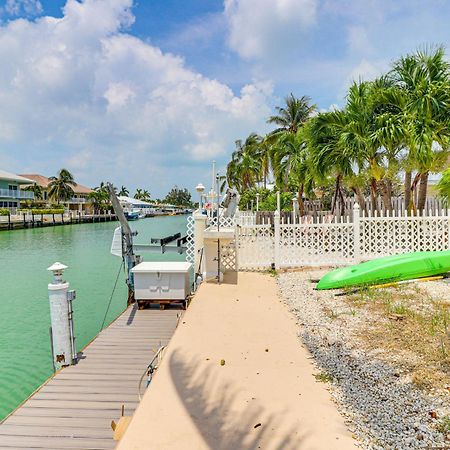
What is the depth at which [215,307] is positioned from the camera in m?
6.63

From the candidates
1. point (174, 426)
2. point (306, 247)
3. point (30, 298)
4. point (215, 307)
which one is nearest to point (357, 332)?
point (215, 307)

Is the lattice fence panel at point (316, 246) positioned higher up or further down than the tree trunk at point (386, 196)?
further down

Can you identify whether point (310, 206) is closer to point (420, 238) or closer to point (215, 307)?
point (420, 238)

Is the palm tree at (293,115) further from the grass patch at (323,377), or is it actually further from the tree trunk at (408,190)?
the grass patch at (323,377)

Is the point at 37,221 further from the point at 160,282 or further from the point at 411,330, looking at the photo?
the point at 411,330

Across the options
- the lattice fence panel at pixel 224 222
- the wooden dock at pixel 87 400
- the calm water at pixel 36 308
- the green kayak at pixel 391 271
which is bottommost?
the calm water at pixel 36 308

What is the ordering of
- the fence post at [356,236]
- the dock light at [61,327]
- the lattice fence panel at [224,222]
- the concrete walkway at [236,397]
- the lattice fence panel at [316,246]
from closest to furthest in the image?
the concrete walkway at [236,397] → the dock light at [61,327] → the lattice fence panel at [224,222] → the lattice fence panel at [316,246] → the fence post at [356,236]

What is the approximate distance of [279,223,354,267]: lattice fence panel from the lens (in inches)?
413

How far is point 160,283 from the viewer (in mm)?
7535

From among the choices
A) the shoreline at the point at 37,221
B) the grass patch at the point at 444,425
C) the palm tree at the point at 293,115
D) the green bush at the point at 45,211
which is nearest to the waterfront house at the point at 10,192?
the green bush at the point at 45,211

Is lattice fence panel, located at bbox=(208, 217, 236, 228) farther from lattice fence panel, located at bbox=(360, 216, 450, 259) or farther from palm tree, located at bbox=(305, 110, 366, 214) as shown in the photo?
palm tree, located at bbox=(305, 110, 366, 214)

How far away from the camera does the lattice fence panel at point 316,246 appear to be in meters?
10.5

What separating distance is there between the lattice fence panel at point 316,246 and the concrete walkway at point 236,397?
4945mm

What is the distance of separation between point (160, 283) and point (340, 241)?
578cm
